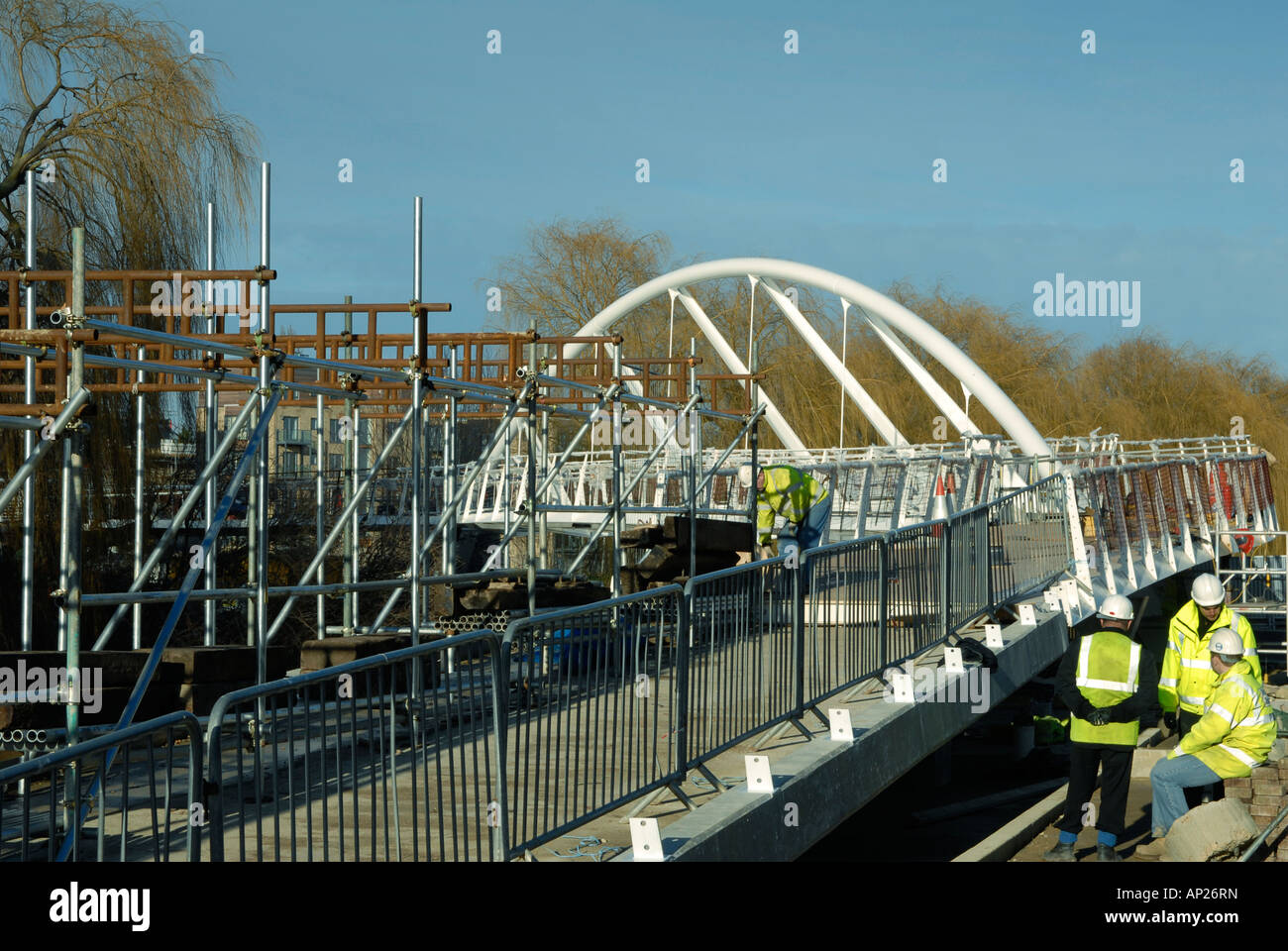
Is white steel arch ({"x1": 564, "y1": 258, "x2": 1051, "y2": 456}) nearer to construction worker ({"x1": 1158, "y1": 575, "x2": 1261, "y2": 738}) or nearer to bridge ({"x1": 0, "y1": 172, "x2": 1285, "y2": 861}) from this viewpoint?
bridge ({"x1": 0, "y1": 172, "x2": 1285, "y2": 861})

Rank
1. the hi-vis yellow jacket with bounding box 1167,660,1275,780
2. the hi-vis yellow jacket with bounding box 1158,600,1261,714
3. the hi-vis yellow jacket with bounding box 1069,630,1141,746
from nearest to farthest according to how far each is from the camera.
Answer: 1. the hi-vis yellow jacket with bounding box 1069,630,1141,746
2. the hi-vis yellow jacket with bounding box 1167,660,1275,780
3. the hi-vis yellow jacket with bounding box 1158,600,1261,714

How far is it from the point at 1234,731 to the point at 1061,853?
5.35ft

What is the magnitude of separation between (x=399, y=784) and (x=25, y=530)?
3.82m

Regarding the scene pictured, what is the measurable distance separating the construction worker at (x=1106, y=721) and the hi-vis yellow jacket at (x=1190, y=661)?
1.24 meters

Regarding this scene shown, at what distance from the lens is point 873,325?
47.2 m

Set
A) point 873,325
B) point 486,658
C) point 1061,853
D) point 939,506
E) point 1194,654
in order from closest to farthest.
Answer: point 486,658 < point 1061,853 < point 1194,654 < point 939,506 < point 873,325

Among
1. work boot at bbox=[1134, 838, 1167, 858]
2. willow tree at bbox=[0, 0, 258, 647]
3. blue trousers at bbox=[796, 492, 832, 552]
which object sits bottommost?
work boot at bbox=[1134, 838, 1167, 858]

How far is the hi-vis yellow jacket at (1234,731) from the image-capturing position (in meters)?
10.5

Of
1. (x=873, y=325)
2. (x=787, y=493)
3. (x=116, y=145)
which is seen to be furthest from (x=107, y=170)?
(x=873, y=325)

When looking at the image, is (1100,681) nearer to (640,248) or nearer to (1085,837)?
(1085,837)

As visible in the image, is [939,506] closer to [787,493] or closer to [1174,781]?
[787,493]

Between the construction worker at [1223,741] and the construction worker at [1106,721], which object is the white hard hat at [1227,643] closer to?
the construction worker at [1223,741]

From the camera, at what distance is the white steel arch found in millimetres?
41375

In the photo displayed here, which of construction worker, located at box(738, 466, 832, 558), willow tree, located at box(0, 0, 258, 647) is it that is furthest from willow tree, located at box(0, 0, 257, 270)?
construction worker, located at box(738, 466, 832, 558)
